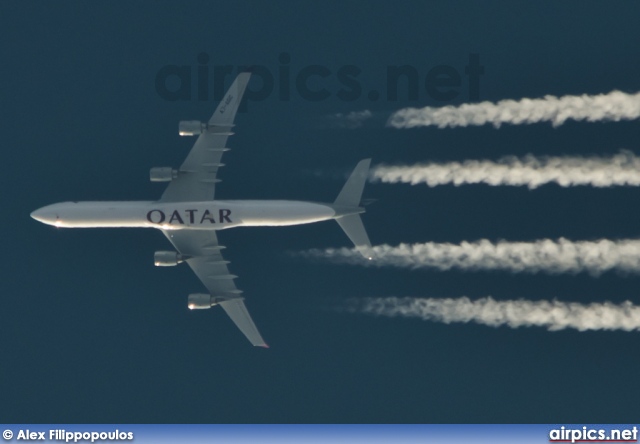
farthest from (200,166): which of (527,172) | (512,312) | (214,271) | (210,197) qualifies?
(512,312)

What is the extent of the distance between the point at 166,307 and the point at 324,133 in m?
10.4

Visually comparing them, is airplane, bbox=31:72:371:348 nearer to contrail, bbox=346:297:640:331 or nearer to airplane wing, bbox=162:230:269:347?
airplane wing, bbox=162:230:269:347

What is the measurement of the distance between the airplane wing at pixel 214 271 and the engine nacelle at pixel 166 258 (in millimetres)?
668

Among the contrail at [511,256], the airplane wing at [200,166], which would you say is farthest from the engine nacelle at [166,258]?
the contrail at [511,256]

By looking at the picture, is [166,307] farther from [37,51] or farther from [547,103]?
[547,103]

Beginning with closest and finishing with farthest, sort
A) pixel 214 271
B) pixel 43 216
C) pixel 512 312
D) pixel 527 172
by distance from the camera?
pixel 512 312
pixel 527 172
pixel 43 216
pixel 214 271

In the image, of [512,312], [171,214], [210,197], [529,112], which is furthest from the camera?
[210,197]

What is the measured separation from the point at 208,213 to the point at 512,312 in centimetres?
1343

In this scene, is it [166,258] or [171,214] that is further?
[166,258]

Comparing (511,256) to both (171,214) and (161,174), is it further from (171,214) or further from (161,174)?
(161,174)

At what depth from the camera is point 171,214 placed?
1845 inches

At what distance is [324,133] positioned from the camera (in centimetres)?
4912

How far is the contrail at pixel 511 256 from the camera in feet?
145

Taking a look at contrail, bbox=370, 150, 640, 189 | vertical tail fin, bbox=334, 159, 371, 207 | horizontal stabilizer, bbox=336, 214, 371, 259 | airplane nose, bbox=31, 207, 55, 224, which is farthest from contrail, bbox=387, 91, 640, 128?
airplane nose, bbox=31, 207, 55, 224
